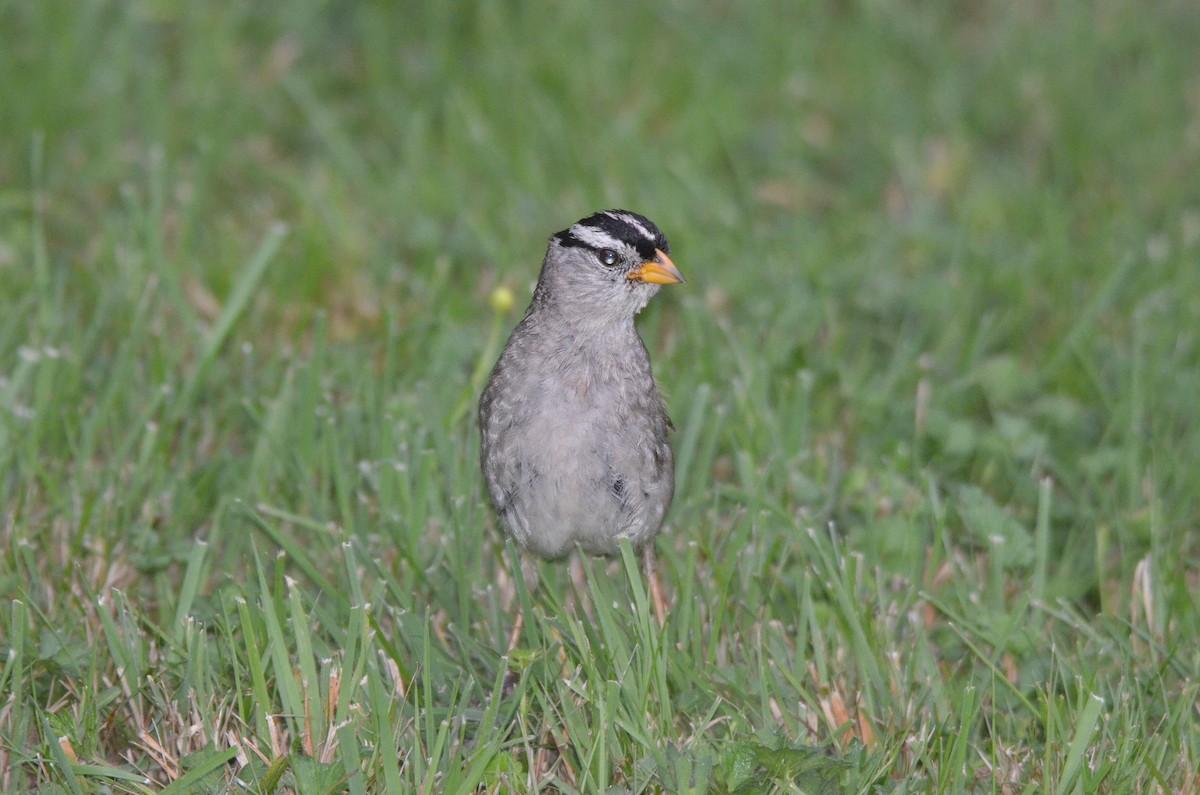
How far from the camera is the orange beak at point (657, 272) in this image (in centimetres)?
421

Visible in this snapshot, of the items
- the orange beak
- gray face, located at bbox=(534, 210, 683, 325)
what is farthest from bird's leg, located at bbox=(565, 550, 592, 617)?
the orange beak

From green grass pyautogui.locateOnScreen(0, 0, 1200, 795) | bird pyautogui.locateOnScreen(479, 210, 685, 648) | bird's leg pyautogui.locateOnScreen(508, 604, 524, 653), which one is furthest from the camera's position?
bird's leg pyautogui.locateOnScreen(508, 604, 524, 653)

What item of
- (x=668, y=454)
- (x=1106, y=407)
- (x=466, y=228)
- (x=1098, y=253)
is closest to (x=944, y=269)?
(x=1098, y=253)

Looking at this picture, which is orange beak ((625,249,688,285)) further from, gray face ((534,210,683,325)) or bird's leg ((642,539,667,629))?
bird's leg ((642,539,667,629))

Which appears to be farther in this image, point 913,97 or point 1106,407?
point 913,97

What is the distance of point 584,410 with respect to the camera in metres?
4.05

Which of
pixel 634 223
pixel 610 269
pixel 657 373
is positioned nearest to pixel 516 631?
pixel 610 269

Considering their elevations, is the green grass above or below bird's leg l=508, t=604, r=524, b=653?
above

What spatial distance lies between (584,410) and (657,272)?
49cm

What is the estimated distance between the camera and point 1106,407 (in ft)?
17.6

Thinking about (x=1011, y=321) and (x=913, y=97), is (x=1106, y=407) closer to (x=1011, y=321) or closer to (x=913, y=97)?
(x=1011, y=321)

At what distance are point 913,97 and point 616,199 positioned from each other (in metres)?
2.20

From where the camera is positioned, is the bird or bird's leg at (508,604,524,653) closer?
the bird

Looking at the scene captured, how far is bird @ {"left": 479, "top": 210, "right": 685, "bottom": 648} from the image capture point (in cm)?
405
